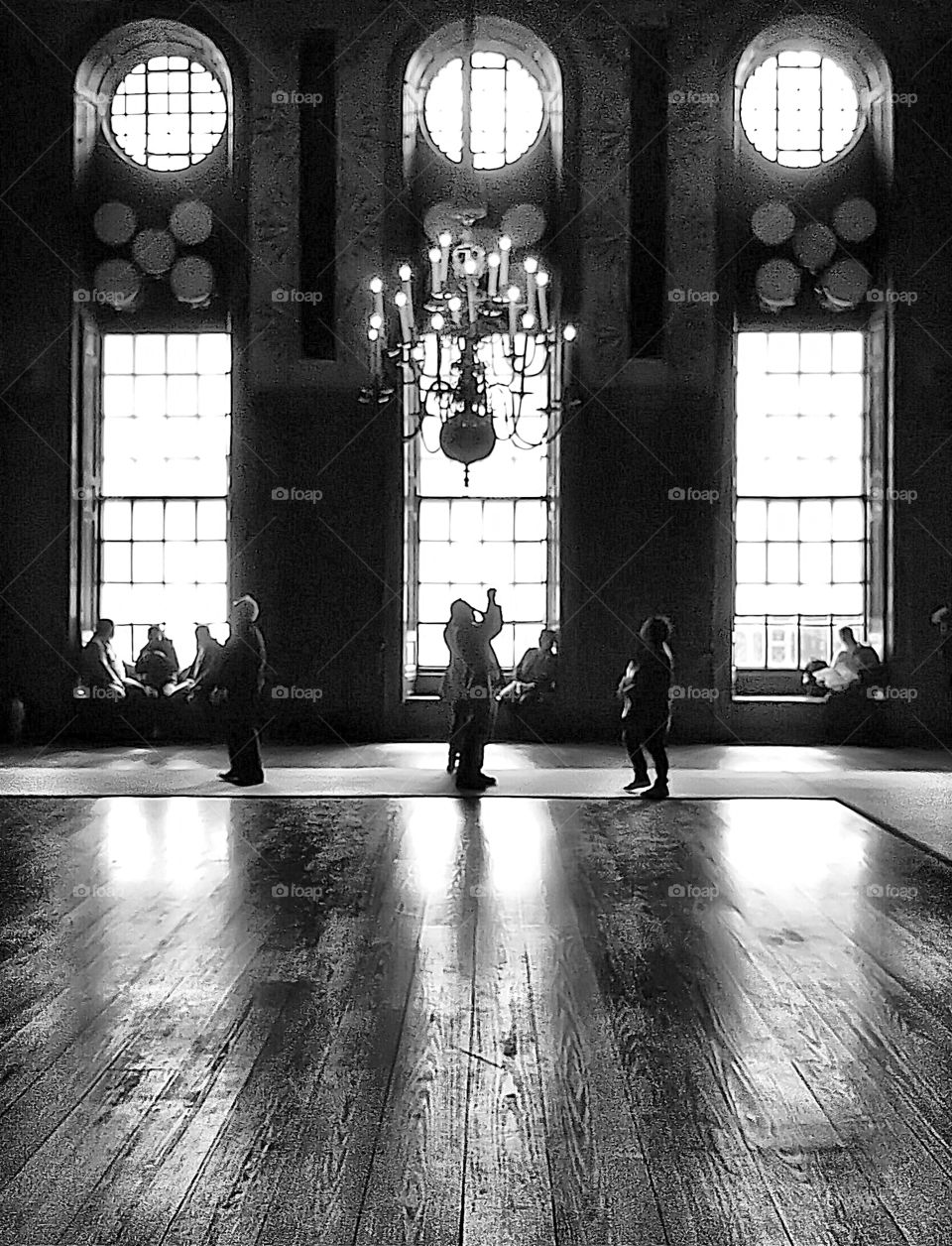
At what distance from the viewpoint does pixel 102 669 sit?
1309 cm

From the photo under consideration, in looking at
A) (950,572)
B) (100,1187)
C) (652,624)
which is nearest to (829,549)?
(950,572)

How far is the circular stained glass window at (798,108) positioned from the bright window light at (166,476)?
6.05 m

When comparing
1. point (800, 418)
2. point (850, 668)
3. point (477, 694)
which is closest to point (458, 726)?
point (477, 694)

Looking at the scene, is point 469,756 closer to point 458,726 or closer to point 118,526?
point 458,726

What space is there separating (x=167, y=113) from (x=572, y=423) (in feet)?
17.9

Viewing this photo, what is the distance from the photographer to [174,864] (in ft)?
19.7

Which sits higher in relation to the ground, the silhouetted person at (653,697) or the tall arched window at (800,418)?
the tall arched window at (800,418)

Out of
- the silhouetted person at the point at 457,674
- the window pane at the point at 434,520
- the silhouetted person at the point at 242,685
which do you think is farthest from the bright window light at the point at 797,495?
the silhouetted person at the point at 242,685

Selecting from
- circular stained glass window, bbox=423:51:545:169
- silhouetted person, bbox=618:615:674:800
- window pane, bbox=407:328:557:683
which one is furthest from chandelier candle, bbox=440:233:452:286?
circular stained glass window, bbox=423:51:545:169

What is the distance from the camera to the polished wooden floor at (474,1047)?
8.14 ft

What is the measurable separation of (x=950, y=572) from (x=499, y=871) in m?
8.62

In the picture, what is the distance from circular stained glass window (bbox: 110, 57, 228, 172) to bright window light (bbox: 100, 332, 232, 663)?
1.97 meters

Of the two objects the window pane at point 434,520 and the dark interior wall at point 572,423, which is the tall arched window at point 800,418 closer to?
the dark interior wall at point 572,423

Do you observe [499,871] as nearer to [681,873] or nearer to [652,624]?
[681,873]
